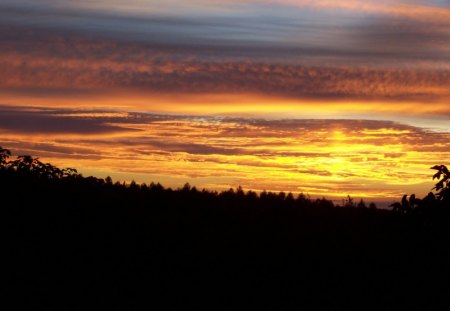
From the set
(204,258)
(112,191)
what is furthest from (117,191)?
(204,258)

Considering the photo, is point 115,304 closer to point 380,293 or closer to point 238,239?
point 238,239

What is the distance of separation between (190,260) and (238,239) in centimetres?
109

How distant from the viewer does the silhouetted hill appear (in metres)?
13.2

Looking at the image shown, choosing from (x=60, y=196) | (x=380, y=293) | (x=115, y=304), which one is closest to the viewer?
(x=115, y=304)

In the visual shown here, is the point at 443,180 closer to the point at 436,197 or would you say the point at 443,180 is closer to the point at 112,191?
the point at 436,197

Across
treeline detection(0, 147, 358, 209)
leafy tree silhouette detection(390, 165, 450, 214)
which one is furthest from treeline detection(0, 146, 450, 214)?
leafy tree silhouette detection(390, 165, 450, 214)

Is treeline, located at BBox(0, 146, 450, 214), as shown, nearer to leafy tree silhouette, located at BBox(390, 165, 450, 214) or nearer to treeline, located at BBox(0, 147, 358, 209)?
treeline, located at BBox(0, 147, 358, 209)

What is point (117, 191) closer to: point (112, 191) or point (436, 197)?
point (112, 191)

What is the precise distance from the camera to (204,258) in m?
13.8

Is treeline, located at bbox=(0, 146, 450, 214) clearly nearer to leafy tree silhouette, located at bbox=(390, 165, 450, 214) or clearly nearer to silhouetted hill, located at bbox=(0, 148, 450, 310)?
silhouetted hill, located at bbox=(0, 148, 450, 310)

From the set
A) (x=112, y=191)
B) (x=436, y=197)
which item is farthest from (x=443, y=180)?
(x=112, y=191)

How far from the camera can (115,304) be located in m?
13.0

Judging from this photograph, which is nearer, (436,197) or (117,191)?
(436,197)

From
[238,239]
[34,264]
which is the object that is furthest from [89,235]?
[238,239]
